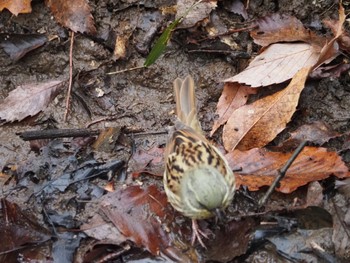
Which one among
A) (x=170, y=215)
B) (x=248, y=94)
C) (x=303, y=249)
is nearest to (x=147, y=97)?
(x=248, y=94)

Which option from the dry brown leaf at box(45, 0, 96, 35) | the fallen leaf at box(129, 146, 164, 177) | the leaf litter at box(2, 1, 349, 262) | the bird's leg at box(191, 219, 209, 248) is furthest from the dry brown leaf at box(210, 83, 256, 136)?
the dry brown leaf at box(45, 0, 96, 35)

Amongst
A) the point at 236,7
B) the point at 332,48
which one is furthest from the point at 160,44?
the point at 332,48

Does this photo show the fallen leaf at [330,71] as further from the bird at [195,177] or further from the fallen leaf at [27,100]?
the fallen leaf at [27,100]

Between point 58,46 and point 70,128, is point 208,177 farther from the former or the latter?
point 58,46

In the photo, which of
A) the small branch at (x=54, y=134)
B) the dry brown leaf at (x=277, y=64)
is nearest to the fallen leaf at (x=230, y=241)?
the dry brown leaf at (x=277, y=64)

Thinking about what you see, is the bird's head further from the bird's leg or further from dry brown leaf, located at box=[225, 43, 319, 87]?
dry brown leaf, located at box=[225, 43, 319, 87]
